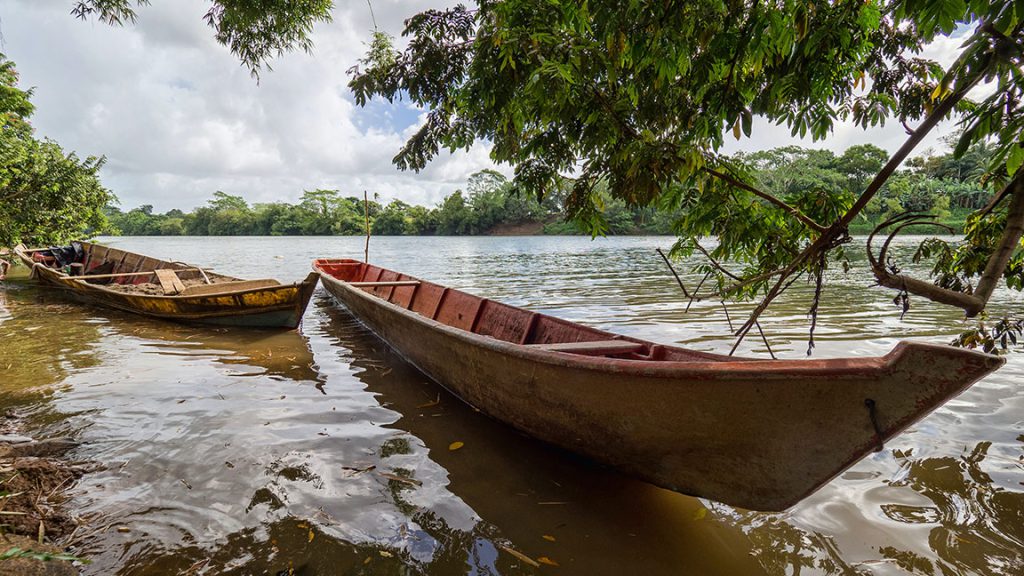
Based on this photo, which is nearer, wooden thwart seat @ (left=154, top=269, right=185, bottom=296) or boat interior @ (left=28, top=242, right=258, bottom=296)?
boat interior @ (left=28, top=242, right=258, bottom=296)

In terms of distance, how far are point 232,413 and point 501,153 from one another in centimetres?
356

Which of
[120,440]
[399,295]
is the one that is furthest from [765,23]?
[399,295]

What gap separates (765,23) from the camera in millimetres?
2045

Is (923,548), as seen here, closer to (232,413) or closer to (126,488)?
(126,488)

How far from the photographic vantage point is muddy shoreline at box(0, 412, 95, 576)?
5.98ft

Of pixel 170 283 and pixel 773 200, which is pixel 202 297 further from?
pixel 773 200

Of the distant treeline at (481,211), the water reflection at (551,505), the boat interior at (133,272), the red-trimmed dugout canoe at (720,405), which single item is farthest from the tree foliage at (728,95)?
the distant treeline at (481,211)

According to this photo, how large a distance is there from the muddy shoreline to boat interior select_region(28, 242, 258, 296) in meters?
4.30

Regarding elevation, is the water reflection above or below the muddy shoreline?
below

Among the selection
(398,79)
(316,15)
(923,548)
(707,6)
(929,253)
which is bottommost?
(923,548)

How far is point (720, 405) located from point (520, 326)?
9.39 ft

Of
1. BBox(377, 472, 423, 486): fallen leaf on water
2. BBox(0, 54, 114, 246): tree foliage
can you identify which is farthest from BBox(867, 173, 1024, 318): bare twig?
BBox(0, 54, 114, 246): tree foliage

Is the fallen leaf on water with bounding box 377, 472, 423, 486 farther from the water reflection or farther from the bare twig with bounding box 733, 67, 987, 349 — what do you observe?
the bare twig with bounding box 733, 67, 987, 349

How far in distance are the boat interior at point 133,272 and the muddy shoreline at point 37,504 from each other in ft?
14.1
